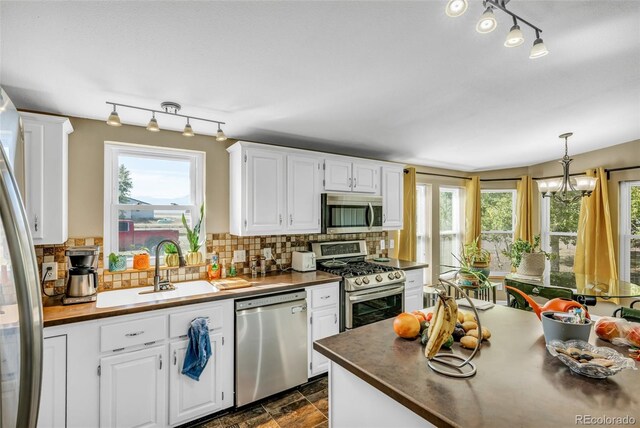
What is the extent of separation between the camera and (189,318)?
2244 mm

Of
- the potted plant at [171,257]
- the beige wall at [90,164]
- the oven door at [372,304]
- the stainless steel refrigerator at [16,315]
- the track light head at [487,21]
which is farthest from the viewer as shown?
the oven door at [372,304]

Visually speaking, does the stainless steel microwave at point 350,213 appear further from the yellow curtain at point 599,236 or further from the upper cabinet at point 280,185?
the yellow curtain at point 599,236

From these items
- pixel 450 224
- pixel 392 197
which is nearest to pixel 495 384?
pixel 392 197

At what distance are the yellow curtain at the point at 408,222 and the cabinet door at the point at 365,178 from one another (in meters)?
0.74

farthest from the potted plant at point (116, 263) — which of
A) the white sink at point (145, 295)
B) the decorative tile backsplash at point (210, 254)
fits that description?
the white sink at point (145, 295)

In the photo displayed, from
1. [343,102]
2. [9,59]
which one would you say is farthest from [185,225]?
[343,102]

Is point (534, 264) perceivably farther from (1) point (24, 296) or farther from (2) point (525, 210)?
(1) point (24, 296)

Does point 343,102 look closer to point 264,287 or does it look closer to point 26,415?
point 264,287

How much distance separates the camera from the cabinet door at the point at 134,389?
1963 millimetres

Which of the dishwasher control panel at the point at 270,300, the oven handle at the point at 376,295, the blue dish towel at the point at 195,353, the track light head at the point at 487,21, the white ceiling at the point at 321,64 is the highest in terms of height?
the white ceiling at the point at 321,64

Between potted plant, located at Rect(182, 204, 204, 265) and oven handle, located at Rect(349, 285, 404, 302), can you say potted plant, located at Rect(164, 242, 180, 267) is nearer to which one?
potted plant, located at Rect(182, 204, 204, 265)

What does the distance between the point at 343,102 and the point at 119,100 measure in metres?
1.56

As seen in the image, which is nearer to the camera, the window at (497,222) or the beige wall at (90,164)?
the beige wall at (90,164)

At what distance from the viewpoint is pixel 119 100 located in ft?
6.88
